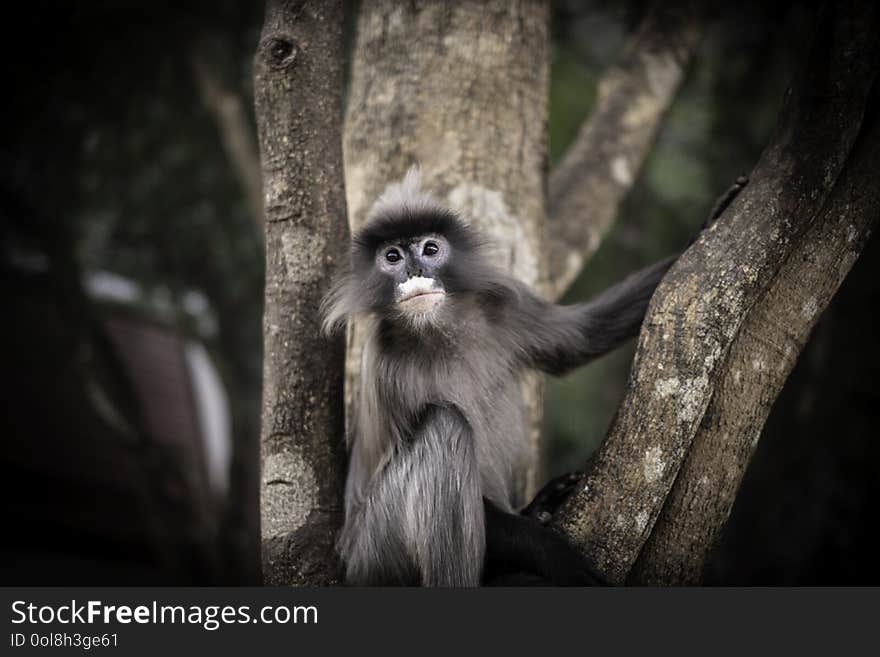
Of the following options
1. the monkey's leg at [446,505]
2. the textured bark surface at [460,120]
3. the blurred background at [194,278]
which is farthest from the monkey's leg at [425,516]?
the blurred background at [194,278]

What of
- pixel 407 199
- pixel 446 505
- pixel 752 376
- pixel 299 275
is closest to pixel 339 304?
pixel 299 275

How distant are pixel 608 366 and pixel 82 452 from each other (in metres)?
5.05

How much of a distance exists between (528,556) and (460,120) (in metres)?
1.95

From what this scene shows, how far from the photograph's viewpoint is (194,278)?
733 cm

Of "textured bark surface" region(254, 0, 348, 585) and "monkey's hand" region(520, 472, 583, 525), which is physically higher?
"textured bark surface" region(254, 0, 348, 585)

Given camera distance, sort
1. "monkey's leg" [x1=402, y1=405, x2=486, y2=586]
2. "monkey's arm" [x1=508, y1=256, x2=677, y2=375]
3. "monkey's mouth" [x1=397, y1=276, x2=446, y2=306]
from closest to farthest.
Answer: "monkey's leg" [x1=402, y1=405, x2=486, y2=586], "monkey's mouth" [x1=397, y1=276, x2=446, y2=306], "monkey's arm" [x1=508, y1=256, x2=677, y2=375]

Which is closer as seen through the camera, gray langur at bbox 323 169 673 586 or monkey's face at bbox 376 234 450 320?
gray langur at bbox 323 169 673 586

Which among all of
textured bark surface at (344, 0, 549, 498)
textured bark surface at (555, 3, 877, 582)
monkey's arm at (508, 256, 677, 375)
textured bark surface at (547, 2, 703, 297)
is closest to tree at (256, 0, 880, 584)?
textured bark surface at (555, 3, 877, 582)

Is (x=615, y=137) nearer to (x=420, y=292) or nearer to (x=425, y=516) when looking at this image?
(x=420, y=292)

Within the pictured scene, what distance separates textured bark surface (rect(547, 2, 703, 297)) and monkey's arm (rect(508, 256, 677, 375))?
2.45ft

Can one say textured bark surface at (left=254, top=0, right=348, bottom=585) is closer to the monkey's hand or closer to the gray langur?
the gray langur

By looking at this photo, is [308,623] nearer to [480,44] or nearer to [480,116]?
[480,116]

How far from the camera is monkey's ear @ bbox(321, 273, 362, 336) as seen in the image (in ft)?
9.25

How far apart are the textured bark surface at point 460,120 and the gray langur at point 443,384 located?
292 millimetres
